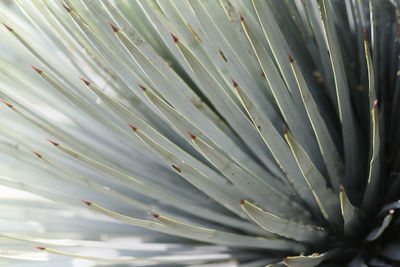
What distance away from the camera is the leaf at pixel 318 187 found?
0.89 m

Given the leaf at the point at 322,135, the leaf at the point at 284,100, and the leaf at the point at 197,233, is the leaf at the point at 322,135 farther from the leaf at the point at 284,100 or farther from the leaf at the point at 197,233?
the leaf at the point at 197,233

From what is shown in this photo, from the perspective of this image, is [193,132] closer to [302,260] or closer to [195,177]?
[195,177]

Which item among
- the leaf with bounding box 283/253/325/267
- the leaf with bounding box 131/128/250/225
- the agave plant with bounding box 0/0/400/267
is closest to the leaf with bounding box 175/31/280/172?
the agave plant with bounding box 0/0/400/267

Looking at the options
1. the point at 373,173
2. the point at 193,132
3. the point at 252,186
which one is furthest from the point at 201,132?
the point at 373,173

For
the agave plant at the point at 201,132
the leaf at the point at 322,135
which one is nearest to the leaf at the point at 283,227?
the agave plant at the point at 201,132

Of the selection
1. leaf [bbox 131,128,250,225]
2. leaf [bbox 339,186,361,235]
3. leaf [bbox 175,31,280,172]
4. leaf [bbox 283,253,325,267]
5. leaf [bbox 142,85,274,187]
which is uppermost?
leaf [bbox 175,31,280,172]

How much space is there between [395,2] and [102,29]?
2.17 ft

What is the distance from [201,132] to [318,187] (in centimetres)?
25

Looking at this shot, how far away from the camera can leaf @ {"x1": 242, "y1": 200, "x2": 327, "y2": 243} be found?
875 millimetres

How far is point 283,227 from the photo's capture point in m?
0.95

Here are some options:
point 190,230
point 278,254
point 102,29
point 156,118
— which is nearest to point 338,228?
point 278,254

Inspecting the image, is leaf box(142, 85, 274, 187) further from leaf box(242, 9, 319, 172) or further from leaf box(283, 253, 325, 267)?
leaf box(283, 253, 325, 267)

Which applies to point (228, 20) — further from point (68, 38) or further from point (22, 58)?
point (22, 58)

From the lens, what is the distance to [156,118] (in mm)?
1157
